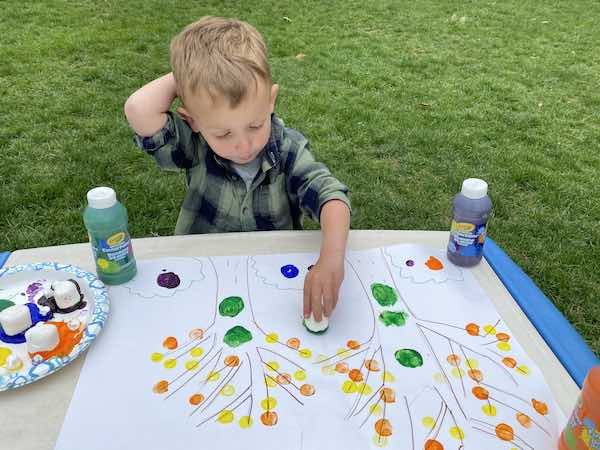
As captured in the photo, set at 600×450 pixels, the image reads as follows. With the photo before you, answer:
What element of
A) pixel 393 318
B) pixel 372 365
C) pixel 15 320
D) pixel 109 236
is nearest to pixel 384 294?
pixel 393 318

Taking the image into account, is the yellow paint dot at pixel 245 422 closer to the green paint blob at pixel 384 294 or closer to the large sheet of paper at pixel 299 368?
the large sheet of paper at pixel 299 368

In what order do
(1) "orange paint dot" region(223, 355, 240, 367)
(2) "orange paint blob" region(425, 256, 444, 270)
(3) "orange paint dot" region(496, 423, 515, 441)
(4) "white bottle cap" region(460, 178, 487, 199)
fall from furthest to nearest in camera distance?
(2) "orange paint blob" region(425, 256, 444, 270) → (4) "white bottle cap" region(460, 178, 487, 199) → (1) "orange paint dot" region(223, 355, 240, 367) → (3) "orange paint dot" region(496, 423, 515, 441)

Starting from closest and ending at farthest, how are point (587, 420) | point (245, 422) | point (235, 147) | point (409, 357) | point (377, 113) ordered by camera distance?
1. point (587, 420)
2. point (245, 422)
3. point (409, 357)
4. point (235, 147)
5. point (377, 113)

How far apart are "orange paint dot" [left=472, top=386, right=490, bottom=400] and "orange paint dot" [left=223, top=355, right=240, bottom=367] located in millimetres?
344

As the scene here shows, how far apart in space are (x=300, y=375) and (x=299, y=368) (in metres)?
0.01

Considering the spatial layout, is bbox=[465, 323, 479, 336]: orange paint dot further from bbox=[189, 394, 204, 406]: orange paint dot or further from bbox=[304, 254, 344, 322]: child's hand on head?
bbox=[189, 394, 204, 406]: orange paint dot

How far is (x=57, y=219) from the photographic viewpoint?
2.12 meters

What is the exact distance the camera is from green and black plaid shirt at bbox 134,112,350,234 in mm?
1084

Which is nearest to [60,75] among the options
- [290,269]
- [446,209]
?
[446,209]

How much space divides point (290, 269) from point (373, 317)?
0.19 meters

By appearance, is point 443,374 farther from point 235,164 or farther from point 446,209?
point 446,209

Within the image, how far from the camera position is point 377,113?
9.82 ft

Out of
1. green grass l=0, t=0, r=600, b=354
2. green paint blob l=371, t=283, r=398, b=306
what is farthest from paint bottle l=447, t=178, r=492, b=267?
green grass l=0, t=0, r=600, b=354

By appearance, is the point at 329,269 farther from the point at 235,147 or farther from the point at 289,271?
the point at 235,147
